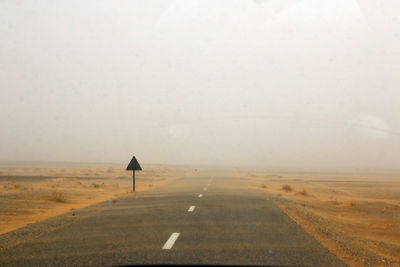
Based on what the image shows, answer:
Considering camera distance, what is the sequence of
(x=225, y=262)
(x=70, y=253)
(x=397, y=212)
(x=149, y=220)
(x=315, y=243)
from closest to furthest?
(x=225, y=262), (x=70, y=253), (x=315, y=243), (x=149, y=220), (x=397, y=212)

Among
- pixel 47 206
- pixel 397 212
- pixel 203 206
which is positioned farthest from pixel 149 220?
pixel 397 212

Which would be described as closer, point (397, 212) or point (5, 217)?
point (5, 217)

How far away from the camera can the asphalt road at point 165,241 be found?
721cm

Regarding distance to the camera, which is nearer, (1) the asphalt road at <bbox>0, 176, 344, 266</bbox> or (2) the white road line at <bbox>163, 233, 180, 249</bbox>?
(1) the asphalt road at <bbox>0, 176, 344, 266</bbox>

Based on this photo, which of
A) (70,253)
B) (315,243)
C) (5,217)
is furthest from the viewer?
(5,217)

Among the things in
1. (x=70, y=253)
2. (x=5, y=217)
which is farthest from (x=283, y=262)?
A: (x=5, y=217)

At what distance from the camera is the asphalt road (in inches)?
284

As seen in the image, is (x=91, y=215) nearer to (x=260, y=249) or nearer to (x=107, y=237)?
(x=107, y=237)

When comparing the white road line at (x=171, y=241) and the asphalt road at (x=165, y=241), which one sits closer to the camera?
the asphalt road at (x=165, y=241)

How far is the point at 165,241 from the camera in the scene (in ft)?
29.4

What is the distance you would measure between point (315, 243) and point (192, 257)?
3.29m

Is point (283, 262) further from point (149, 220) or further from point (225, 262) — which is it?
point (149, 220)

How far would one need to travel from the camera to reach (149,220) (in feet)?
41.4

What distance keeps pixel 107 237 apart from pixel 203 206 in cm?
764
